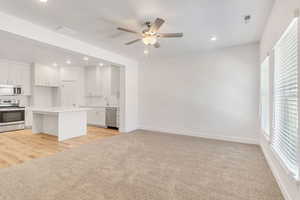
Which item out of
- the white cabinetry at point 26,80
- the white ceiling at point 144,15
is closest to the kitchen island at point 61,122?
the white cabinetry at point 26,80

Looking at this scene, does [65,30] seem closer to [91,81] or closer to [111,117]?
[111,117]

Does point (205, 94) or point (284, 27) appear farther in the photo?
point (205, 94)

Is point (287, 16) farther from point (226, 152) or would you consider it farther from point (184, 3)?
point (226, 152)

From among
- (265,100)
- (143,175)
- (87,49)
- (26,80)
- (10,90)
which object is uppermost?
(87,49)

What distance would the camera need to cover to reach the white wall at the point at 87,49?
2.81 metres

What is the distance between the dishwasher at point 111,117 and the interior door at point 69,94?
173 cm

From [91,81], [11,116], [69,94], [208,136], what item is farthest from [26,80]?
[208,136]

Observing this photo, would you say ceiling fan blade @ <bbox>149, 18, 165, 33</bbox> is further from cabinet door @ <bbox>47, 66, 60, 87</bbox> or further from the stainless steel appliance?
the stainless steel appliance

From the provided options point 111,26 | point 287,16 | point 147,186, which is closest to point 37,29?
point 111,26

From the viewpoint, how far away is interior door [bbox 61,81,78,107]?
7.12 m

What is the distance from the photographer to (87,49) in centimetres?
418

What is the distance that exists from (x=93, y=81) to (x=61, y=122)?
9.98 ft

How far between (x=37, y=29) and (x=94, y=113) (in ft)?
14.1

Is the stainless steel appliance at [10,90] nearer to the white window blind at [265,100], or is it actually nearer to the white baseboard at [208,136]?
the white baseboard at [208,136]
